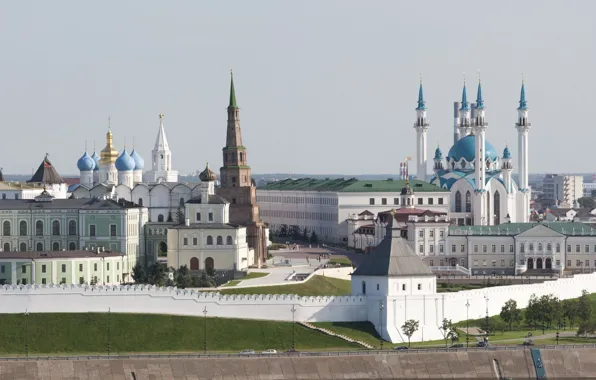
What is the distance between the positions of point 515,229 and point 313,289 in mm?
27144

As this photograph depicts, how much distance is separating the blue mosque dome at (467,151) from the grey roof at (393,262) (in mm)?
57950

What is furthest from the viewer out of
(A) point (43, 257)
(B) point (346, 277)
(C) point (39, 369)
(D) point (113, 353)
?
(B) point (346, 277)

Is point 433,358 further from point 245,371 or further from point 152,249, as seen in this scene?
point 152,249

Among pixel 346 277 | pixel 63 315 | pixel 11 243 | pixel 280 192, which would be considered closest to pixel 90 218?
pixel 11 243

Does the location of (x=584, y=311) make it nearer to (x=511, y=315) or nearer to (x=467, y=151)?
(x=511, y=315)

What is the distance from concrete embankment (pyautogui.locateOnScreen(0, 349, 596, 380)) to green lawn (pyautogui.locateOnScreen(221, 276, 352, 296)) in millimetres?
16243

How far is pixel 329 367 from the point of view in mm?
84250

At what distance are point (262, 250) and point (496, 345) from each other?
35815 millimetres

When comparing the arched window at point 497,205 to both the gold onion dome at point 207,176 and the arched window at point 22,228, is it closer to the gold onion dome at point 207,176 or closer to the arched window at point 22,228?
the gold onion dome at point 207,176

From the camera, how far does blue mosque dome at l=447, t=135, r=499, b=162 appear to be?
501 ft

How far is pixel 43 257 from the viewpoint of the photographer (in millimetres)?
106250

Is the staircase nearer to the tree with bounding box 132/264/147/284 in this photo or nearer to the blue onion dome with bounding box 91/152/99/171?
the tree with bounding box 132/264/147/284

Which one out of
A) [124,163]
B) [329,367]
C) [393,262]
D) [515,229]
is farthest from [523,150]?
[329,367]

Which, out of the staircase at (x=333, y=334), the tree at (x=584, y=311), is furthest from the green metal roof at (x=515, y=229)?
the staircase at (x=333, y=334)
